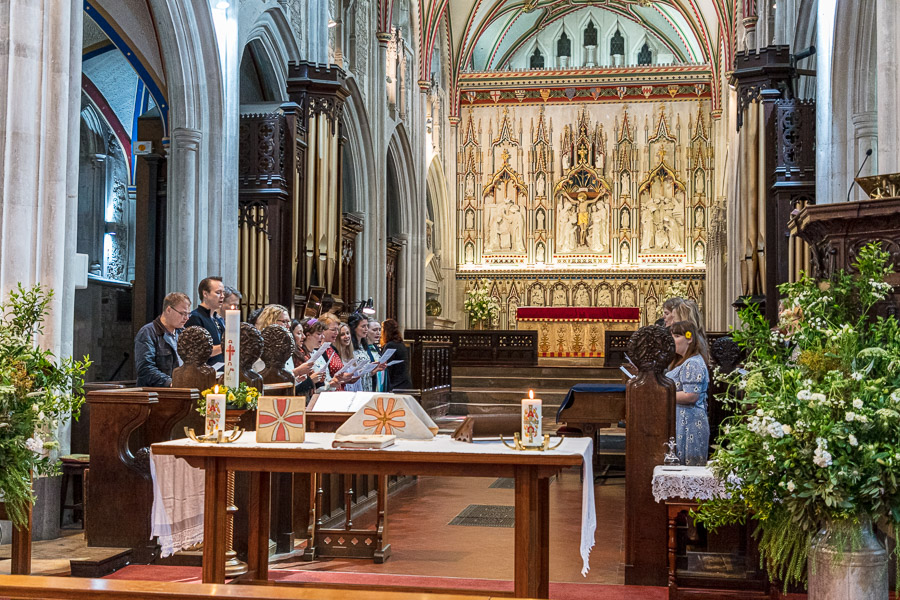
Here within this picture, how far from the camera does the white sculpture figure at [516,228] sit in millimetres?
21766

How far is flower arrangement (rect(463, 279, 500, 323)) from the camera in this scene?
20625 mm

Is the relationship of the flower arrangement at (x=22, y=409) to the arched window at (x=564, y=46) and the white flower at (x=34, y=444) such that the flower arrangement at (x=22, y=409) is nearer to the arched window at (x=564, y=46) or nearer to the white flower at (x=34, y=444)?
the white flower at (x=34, y=444)

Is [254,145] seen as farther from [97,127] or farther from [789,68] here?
[789,68]

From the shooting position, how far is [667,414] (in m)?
4.01

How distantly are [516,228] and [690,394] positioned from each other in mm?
17487

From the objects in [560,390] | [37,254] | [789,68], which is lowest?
[560,390]

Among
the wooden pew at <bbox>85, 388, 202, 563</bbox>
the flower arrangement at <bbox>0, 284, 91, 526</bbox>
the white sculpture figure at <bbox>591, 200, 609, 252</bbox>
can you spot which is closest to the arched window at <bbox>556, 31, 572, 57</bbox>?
the white sculpture figure at <bbox>591, 200, 609, 252</bbox>

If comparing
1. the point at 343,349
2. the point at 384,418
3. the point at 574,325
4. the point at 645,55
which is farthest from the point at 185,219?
the point at 645,55

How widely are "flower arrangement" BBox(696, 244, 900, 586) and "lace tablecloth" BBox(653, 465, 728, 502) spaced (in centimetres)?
96

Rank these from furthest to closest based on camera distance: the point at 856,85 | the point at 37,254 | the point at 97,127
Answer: the point at 97,127
the point at 856,85
the point at 37,254

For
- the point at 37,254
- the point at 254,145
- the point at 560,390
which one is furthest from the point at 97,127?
the point at 37,254

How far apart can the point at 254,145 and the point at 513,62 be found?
15328 millimetres

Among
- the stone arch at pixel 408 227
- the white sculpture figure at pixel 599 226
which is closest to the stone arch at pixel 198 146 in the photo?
the stone arch at pixel 408 227

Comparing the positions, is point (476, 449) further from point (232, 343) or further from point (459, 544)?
point (459, 544)
